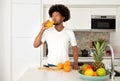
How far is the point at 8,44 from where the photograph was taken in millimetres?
3814

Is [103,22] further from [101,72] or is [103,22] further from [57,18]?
[101,72]

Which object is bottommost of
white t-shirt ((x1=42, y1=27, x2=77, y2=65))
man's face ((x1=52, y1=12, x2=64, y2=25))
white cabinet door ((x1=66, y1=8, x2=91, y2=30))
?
white t-shirt ((x1=42, y1=27, x2=77, y2=65))

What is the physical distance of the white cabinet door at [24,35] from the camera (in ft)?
12.5

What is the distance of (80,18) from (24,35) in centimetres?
117

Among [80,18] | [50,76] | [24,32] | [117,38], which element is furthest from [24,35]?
[50,76]

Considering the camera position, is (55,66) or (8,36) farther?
(8,36)

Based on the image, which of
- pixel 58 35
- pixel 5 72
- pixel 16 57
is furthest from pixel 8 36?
pixel 58 35

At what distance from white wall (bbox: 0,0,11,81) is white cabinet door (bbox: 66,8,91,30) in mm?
1264

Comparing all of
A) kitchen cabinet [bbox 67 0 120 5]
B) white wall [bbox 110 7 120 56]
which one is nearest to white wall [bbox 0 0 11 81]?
kitchen cabinet [bbox 67 0 120 5]

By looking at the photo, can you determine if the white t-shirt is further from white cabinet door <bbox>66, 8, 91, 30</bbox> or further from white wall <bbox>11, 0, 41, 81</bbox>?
white cabinet door <bbox>66, 8, 91, 30</bbox>

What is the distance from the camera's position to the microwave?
406 centimetres

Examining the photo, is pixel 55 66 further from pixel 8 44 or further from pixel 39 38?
A: pixel 8 44

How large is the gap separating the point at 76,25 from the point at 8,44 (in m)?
1.37

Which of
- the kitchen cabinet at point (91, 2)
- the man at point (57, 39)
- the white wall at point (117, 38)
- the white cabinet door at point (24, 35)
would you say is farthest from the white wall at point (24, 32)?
the white wall at point (117, 38)
